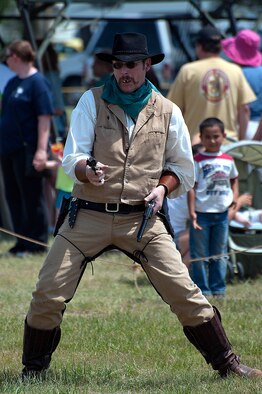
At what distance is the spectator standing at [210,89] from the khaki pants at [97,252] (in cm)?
422

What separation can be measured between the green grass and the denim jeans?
24 cm

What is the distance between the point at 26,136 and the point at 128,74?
506 cm

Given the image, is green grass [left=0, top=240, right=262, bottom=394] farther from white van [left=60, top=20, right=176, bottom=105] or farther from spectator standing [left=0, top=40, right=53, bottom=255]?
white van [left=60, top=20, right=176, bottom=105]

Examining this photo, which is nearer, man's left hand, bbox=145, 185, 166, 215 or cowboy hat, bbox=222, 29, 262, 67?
man's left hand, bbox=145, 185, 166, 215

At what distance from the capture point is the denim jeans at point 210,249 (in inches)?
330

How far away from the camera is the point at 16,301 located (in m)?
8.16

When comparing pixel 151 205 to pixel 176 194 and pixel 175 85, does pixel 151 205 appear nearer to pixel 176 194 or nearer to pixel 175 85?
pixel 176 194

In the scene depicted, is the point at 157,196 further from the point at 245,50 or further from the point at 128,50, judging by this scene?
the point at 245,50

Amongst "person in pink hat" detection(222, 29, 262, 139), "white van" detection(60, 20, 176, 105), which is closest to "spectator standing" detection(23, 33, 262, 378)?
"person in pink hat" detection(222, 29, 262, 139)

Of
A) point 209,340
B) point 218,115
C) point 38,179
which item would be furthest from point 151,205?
point 38,179

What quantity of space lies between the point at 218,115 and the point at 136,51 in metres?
4.43

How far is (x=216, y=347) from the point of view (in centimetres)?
551

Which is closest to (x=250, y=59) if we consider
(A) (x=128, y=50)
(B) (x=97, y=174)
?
(A) (x=128, y=50)

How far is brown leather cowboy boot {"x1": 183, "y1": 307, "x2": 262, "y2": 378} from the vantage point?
5.46m
